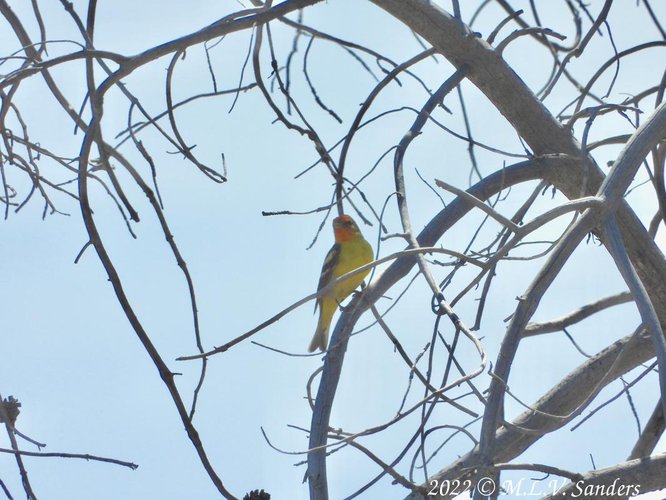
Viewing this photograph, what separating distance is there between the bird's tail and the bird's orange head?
1.76 feet

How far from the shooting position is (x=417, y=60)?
3.90 m

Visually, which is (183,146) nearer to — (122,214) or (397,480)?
(122,214)

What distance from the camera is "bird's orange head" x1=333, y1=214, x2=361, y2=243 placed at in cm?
681

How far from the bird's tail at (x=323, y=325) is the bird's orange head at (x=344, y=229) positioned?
54cm

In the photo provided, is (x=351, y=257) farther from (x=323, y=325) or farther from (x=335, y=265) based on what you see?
(x=323, y=325)

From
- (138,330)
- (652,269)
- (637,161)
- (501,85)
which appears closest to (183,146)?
(138,330)

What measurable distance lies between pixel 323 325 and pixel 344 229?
83 cm

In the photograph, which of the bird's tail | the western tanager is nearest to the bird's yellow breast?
the western tanager

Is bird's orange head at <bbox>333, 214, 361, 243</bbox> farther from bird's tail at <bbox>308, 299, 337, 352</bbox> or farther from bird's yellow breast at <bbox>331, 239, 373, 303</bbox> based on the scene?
bird's tail at <bbox>308, 299, 337, 352</bbox>

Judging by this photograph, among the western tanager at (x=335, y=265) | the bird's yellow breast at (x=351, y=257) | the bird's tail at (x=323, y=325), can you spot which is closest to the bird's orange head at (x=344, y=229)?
the western tanager at (x=335, y=265)

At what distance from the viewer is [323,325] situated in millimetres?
6508

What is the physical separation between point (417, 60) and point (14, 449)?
7.68 ft

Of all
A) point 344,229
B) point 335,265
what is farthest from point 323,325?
point 344,229

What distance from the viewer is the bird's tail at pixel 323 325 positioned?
6.43 m
